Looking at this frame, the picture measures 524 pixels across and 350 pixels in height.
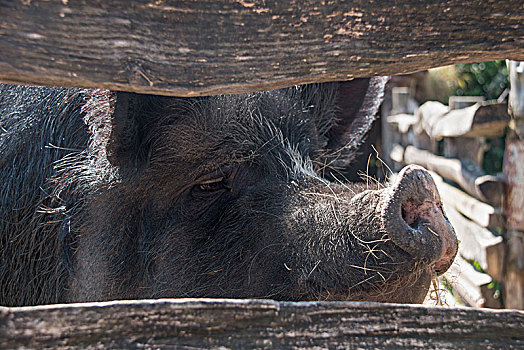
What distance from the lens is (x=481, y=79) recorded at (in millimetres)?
11203

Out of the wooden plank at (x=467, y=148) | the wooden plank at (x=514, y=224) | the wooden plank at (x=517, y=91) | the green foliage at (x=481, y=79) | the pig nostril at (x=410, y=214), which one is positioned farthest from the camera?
the green foliage at (x=481, y=79)

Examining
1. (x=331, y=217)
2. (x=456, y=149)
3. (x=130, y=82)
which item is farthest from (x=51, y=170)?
(x=456, y=149)

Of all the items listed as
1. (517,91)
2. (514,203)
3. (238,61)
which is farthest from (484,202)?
(238,61)

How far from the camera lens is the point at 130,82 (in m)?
0.98

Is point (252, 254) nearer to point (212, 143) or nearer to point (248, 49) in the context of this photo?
point (212, 143)

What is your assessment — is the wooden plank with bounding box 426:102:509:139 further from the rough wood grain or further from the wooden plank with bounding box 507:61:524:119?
the rough wood grain

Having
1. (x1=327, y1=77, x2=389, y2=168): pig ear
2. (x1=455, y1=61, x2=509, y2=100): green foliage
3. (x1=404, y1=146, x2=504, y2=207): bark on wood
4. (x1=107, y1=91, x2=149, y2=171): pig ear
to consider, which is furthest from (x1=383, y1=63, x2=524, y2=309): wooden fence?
(x1=455, y1=61, x2=509, y2=100): green foliage

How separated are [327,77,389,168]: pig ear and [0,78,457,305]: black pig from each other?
1.62ft

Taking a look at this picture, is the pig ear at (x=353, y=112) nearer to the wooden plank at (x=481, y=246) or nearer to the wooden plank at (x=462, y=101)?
the wooden plank at (x=481, y=246)

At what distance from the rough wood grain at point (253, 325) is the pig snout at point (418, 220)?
710 mm

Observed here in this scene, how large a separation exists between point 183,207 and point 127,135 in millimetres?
456

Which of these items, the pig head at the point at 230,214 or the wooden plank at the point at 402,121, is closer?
the pig head at the point at 230,214

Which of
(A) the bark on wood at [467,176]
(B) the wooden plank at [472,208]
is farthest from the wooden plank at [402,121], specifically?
(B) the wooden plank at [472,208]

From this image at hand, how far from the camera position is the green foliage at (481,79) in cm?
1090
